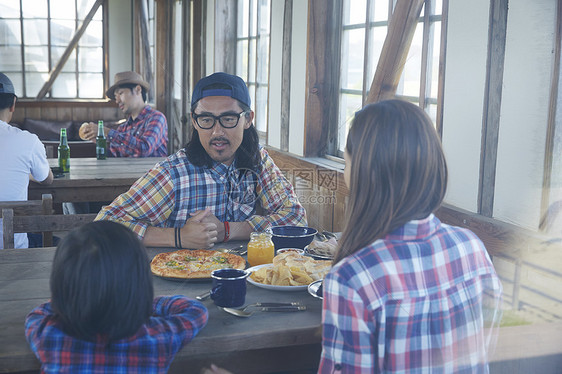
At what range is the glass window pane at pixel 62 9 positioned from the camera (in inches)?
333

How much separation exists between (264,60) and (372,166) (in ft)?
12.5

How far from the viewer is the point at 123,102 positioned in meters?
4.77

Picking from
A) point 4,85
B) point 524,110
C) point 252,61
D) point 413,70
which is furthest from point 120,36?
point 524,110

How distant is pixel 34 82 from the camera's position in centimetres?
859

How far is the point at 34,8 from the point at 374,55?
6.85 m

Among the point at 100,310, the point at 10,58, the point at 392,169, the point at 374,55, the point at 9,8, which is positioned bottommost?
the point at 100,310

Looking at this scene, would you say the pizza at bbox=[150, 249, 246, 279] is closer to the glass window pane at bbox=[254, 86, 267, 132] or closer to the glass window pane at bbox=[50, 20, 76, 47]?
the glass window pane at bbox=[254, 86, 267, 132]

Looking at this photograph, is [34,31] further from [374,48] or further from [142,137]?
[374,48]

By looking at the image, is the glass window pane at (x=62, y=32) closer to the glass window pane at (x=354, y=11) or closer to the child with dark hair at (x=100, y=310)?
the glass window pane at (x=354, y=11)

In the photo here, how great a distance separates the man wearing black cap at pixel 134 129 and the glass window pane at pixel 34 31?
440cm

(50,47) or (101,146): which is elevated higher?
(50,47)

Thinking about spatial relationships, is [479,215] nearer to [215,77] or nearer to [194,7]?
[215,77]

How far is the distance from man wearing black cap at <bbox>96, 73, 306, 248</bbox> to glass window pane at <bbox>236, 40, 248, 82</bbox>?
2.97 m

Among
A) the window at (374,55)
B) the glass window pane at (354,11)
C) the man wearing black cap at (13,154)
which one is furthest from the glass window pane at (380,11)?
the man wearing black cap at (13,154)
